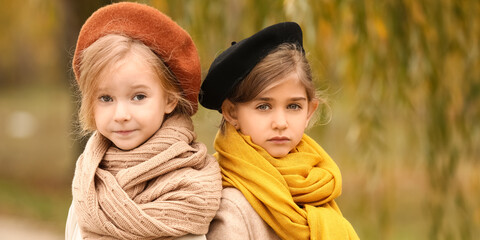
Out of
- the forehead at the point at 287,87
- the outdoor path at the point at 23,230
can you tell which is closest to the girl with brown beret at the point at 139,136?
the forehead at the point at 287,87

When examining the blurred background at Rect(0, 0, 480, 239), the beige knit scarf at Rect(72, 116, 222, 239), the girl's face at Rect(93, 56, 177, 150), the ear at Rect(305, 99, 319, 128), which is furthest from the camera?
the blurred background at Rect(0, 0, 480, 239)

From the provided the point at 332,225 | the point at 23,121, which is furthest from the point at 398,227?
the point at 23,121

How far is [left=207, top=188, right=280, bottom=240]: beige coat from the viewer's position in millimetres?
2049

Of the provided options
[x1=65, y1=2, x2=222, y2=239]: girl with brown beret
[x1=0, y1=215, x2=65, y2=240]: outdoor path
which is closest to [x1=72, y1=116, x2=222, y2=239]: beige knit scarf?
[x1=65, y1=2, x2=222, y2=239]: girl with brown beret

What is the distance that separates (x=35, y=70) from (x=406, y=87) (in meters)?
19.3

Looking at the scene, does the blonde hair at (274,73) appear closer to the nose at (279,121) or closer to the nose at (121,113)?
the nose at (279,121)

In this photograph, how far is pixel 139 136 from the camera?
6.73 ft

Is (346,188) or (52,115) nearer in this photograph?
(346,188)

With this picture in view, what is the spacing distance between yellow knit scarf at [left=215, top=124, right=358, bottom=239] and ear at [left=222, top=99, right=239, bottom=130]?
0.02m

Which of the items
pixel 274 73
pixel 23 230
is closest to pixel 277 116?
pixel 274 73

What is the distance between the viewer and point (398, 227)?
7.19 meters

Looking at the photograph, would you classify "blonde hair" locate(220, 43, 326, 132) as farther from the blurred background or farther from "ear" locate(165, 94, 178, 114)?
the blurred background

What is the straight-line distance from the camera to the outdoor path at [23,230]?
25.4ft

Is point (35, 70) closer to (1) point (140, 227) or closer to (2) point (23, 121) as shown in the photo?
(2) point (23, 121)
